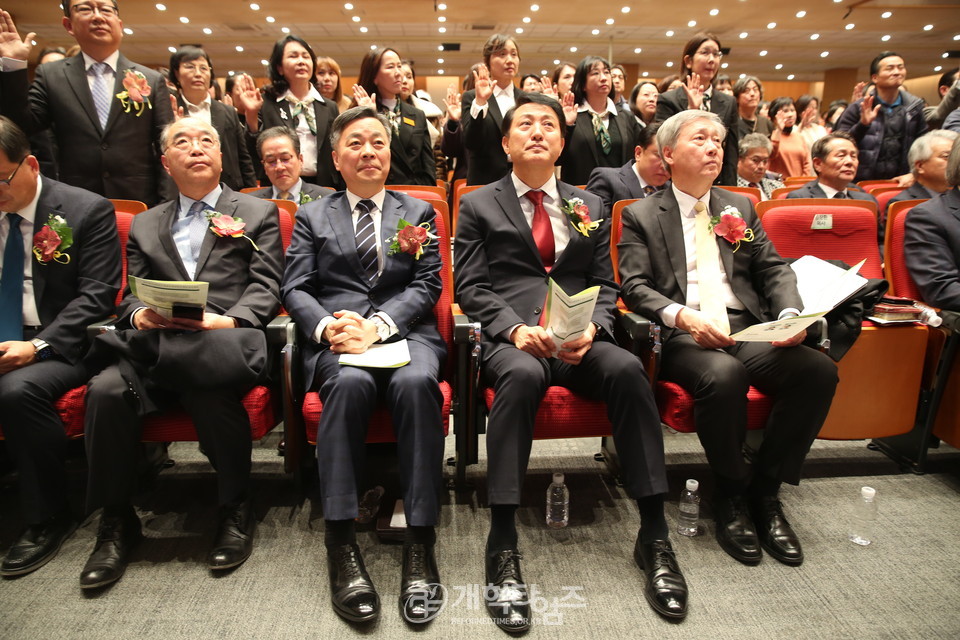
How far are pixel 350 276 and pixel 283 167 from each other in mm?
1283

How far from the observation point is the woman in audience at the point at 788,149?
5223 millimetres

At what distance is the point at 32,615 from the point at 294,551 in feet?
2.35

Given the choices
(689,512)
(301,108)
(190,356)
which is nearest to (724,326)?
(689,512)

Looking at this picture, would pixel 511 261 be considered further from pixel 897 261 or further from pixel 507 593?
pixel 897 261

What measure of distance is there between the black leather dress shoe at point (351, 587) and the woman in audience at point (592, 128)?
2.79 metres

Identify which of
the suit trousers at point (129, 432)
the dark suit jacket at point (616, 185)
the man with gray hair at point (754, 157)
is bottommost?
the suit trousers at point (129, 432)

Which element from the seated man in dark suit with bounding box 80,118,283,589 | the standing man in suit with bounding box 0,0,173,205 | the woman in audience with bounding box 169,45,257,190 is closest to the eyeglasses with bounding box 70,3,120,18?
the standing man in suit with bounding box 0,0,173,205

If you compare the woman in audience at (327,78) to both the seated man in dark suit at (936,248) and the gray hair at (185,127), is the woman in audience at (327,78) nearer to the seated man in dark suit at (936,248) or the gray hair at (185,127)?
the gray hair at (185,127)

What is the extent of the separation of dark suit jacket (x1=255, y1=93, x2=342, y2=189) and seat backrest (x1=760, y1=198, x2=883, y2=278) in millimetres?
2480

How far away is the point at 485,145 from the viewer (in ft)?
11.5

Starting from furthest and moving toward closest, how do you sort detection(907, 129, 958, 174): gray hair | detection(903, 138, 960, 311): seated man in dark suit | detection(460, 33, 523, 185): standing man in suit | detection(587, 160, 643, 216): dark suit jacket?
detection(460, 33, 523, 185): standing man in suit
detection(587, 160, 643, 216): dark suit jacket
detection(907, 129, 958, 174): gray hair
detection(903, 138, 960, 311): seated man in dark suit

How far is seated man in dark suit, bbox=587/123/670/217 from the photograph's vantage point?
310cm

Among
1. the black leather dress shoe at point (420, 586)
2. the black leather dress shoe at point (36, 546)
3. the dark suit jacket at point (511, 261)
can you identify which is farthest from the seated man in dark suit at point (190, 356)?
the dark suit jacket at point (511, 261)

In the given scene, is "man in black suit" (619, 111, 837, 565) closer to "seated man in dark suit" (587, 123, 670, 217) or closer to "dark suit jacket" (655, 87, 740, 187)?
"seated man in dark suit" (587, 123, 670, 217)
